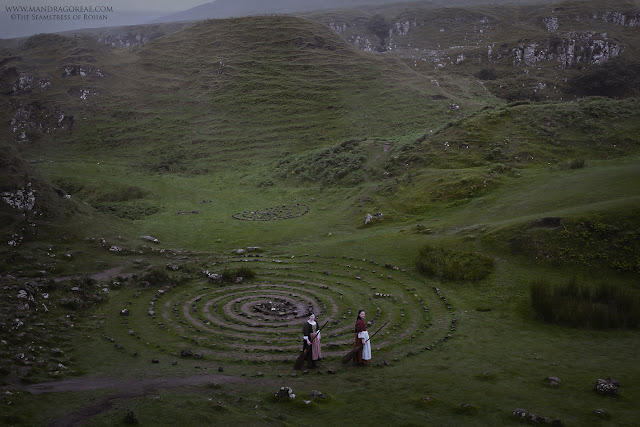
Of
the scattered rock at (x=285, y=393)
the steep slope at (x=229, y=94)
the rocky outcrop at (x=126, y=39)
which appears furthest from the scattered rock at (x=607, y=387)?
the rocky outcrop at (x=126, y=39)

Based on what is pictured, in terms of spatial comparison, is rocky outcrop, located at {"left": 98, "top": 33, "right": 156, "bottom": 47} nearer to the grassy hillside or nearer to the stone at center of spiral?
the grassy hillside

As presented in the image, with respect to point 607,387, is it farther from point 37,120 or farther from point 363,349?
point 37,120

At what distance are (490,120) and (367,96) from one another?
1398 inches

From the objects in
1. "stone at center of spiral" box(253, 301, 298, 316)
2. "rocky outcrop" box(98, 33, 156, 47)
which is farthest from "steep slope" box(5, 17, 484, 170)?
"rocky outcrop" box(98, 33, 156, 47)

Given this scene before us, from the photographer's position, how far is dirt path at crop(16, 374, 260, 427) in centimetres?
1330

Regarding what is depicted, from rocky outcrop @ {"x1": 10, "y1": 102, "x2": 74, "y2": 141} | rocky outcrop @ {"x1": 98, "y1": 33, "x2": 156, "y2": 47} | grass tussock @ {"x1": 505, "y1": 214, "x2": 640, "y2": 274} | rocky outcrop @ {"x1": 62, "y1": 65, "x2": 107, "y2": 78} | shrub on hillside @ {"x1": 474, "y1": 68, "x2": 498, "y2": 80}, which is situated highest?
rocky outcrop @ {"x1": 98, "y1": 33, "x2": 156, "y2": 47}

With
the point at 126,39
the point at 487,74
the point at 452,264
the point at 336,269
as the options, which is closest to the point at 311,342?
the point at 336,269

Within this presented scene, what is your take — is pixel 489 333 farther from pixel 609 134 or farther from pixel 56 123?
pixel 56 123

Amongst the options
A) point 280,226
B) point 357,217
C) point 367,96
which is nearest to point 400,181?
point 357,217

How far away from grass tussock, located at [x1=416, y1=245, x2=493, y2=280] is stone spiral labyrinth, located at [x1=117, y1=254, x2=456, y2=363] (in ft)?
4.19

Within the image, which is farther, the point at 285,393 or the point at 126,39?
the point at 126,39

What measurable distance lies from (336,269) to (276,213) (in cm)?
1745

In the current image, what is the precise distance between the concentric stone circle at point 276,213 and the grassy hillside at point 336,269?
390 millimetres

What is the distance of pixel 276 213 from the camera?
4703 cm
